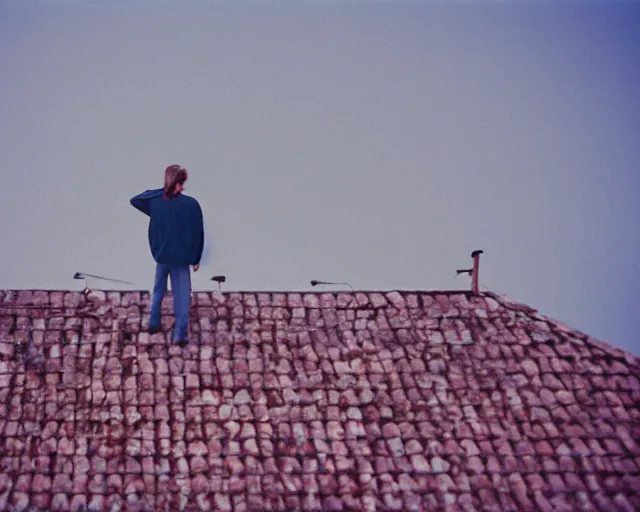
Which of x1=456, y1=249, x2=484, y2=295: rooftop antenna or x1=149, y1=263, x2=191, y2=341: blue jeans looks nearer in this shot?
x1=149, y1=263, x2=191, y2=341: blue jeans

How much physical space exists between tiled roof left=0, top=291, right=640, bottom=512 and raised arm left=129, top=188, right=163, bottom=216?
4.68 ft

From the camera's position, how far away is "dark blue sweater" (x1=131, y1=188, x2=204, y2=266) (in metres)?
11.8

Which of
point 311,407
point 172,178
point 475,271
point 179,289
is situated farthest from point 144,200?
point 475,271

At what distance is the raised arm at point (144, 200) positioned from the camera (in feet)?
39.0

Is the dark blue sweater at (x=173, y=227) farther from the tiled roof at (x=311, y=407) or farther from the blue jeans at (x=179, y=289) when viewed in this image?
the tiled roof at (x=311, y=407)

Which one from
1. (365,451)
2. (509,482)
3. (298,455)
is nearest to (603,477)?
(509,482)

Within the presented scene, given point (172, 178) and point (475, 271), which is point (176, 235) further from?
point (475, 271)

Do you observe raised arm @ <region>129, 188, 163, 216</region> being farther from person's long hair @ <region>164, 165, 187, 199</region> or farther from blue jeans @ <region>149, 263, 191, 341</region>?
blue jeans @ <region>149, 263, 191, 341</region>

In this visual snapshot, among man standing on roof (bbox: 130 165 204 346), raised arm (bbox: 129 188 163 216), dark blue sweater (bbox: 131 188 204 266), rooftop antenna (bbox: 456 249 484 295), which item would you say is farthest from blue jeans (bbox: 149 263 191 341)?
rooftop antenna (bbox: 456 249 484 295)

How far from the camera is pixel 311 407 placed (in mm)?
11375

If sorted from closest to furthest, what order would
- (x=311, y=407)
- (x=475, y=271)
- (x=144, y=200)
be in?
(x=311, y=407), (x=144, y=200), (x=475, y=271)

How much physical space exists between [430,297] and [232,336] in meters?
2.89

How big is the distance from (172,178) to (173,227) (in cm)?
62

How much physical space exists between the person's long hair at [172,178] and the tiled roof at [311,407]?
1713mm
